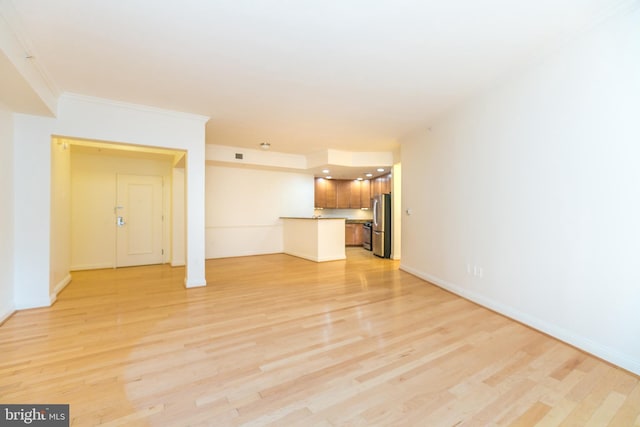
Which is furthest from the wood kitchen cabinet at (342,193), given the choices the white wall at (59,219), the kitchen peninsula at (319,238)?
the white wall at (59,219)

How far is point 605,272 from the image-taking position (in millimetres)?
2113

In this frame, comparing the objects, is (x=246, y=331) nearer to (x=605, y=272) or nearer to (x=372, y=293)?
(x=372, y=293)

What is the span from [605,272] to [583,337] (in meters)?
0.60

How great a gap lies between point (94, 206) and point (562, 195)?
7.24 meters

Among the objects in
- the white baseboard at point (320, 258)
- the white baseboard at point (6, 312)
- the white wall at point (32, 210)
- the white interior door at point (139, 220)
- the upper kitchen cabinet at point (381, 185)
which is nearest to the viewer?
Answer: the white baseboard at point (6, 312)

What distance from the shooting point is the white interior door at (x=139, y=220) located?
5457 mm

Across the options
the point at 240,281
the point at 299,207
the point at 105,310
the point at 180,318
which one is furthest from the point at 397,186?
the point at 105,310

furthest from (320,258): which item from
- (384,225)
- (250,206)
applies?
(250,206)

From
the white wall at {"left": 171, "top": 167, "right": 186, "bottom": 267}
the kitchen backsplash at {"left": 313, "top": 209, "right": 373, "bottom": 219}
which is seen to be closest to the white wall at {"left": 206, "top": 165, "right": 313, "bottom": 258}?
the white wall at {"left": 171, "top": 167, "right": 186, "bottom": 267}

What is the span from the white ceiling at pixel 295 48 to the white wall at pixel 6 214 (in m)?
0.76

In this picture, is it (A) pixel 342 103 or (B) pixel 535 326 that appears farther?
(A) pixel 342 103

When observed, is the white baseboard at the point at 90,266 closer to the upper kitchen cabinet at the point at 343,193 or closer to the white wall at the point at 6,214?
the white wall at the point at 6,214

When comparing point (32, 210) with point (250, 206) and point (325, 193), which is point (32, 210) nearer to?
point (250, 206)

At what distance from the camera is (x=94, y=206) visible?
5.21 m
